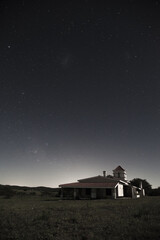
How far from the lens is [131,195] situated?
46250 mm

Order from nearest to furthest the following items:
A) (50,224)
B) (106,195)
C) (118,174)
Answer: (50,224), (106,195), (118,174)

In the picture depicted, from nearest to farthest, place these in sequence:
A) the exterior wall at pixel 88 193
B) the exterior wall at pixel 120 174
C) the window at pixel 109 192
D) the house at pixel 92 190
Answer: the house at pixel 92 190 → the exterior wall at pixel 88 193 → the window at pixel 109 192 → the exterior wall at pixel 120 174

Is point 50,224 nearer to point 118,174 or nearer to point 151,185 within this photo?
point 118,174

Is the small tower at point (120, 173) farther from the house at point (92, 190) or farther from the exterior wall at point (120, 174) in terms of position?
the house at point (92, 190)

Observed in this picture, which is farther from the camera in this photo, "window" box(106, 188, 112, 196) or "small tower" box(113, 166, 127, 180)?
"small tower" box(113, 166, 127, 180)

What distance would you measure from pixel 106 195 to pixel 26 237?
1343 inches

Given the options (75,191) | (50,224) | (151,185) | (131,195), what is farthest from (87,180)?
(151,185)

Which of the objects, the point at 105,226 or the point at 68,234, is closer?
the point at 68,234

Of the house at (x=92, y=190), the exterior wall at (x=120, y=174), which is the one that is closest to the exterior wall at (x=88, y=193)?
the house at (x=92, y=190)

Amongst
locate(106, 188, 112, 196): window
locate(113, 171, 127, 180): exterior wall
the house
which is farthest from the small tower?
locate(106, 188, 112, 196): window

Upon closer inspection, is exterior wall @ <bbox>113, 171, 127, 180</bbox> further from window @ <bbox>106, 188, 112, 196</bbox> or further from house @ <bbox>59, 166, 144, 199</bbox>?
window @ <bbox>106, 188, 112, 196</bbox>

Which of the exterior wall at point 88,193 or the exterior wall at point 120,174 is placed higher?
the exterior wall at point 120,174

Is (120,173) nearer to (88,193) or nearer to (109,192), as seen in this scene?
(109,192)

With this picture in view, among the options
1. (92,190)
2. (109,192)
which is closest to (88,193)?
(92,190)
